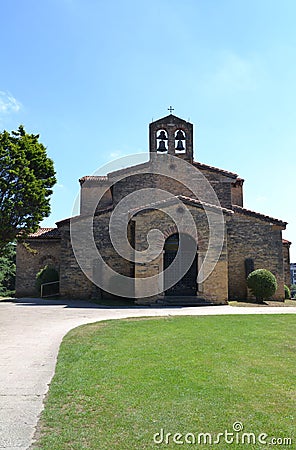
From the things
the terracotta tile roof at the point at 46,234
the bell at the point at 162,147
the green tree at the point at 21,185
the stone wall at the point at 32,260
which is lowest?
the stone wall at the point at 32,260

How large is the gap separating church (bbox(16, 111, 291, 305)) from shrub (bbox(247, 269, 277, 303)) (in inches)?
40.3

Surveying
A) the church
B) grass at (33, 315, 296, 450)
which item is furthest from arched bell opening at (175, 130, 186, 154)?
grass at (33, 315, 296, 450)

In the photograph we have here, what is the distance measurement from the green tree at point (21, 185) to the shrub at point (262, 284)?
12754mm

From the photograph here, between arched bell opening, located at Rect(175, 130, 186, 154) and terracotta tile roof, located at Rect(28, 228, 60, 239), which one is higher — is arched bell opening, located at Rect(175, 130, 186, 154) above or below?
above

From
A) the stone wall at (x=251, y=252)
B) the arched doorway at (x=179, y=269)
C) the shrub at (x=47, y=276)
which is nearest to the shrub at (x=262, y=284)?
the stone wall at (x=251, y=252)

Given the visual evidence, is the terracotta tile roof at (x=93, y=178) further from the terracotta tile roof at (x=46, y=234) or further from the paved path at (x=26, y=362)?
the paved path at (x=26, y=362)

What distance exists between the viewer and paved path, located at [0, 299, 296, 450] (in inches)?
178

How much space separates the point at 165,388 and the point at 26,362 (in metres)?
3.26

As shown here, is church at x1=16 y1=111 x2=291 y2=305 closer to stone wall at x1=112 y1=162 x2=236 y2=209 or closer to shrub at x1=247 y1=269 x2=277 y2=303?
stone wall at x1=112 y1=162 x2=236 y2=209

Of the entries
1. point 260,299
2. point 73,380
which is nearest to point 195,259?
point 260,299

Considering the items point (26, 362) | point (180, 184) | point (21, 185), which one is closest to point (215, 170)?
point (180, 184)

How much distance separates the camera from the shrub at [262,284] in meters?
21.4

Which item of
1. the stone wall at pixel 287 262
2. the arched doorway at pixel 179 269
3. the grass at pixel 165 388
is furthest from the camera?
the stone wall at pixel 287 262

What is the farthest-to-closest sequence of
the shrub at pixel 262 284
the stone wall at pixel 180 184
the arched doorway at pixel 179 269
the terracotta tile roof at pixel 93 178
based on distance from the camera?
the terracotta tile roof at pixel 93 178 < the stone wall at pixel 180 184 < the shrub at pixel 262 284 < the arched doorway at pixel 179 269
